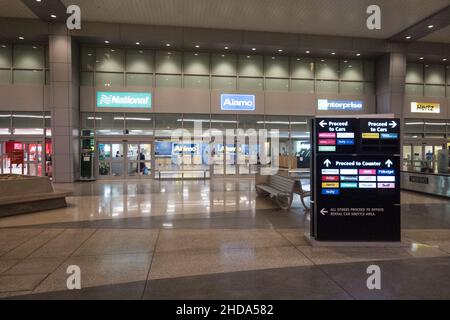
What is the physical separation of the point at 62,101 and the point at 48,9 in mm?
4276

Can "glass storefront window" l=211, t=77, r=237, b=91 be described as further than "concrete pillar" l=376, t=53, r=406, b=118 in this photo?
Yes

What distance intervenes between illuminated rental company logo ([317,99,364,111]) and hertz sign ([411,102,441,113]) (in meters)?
3.34

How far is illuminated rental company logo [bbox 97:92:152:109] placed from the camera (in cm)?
1969

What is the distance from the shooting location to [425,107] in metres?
22.6

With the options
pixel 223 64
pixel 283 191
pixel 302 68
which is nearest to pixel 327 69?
pixel 302 68

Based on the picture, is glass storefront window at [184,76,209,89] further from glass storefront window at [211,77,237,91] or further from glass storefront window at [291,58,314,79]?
glass storefront window at [291,58,314,79]

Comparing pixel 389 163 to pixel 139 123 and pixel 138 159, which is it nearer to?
pixel 139 123

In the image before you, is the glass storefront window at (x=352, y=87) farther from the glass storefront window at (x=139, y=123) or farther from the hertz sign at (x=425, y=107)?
the glass storefront window at (x=139, y=123)

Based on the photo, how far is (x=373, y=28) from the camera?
18.6 m

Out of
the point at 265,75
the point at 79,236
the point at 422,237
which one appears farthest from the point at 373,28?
the point at 79,236

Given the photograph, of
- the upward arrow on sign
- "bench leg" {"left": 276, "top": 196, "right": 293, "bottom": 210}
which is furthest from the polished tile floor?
the upward arrow on sign

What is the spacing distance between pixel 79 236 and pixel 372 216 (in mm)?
5169
